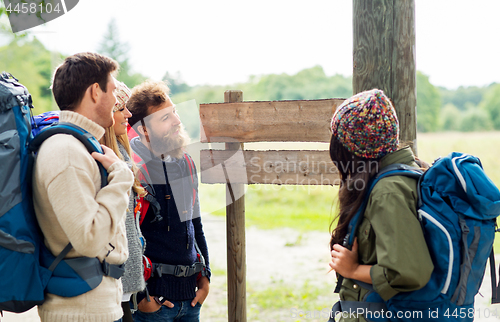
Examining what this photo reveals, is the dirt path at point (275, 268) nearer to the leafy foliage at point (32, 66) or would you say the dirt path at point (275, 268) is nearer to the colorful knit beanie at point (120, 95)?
the colorful knit beanie at point (120, 95)

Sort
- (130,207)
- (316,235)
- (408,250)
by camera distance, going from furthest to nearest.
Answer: (316,235)
(130,207)
(408,250)

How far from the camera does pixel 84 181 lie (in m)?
1.66

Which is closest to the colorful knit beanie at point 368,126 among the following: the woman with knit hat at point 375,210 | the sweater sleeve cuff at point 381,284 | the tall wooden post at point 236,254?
the woman with knit hat at point 375,210

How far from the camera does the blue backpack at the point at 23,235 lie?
1.60 m

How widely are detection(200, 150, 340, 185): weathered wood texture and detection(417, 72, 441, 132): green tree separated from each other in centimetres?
4785

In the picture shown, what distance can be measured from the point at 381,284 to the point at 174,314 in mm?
1499

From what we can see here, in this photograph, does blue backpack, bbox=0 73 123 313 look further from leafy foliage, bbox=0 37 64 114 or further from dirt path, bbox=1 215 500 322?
Result: leafy foliage, bbox=0 37 64 114

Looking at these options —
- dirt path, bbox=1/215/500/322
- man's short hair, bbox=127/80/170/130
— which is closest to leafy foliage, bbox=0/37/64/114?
dirt path, bbox=1/215/500/322

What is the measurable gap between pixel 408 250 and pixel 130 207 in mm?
1501

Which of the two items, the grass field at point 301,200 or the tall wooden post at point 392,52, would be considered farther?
the grass field at point 301,200

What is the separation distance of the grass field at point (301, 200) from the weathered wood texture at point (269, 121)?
7.81 metres

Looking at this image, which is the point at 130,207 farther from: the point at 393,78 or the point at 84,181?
the point at 393,78

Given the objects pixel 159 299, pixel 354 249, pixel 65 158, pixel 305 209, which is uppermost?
pixel 65 158

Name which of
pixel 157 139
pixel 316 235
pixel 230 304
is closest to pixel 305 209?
pixel 316 235
